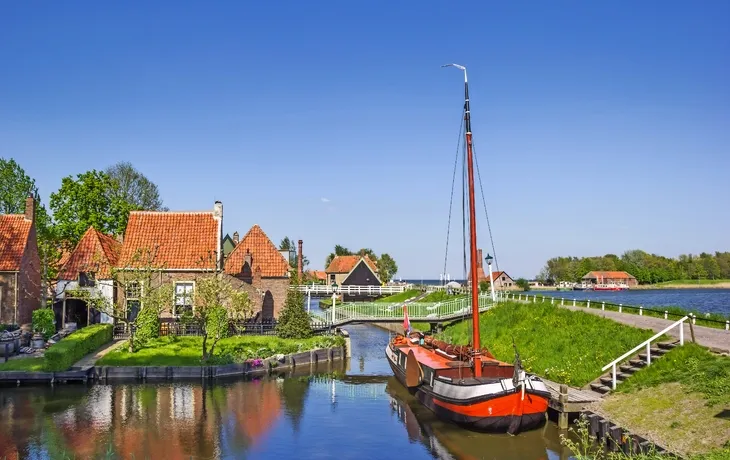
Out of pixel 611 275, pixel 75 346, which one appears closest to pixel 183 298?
pixel 75 346

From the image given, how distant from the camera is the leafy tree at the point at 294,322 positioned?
40.8 m

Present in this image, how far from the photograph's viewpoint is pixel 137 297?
41562 mm

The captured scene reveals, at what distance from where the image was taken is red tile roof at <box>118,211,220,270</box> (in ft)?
145

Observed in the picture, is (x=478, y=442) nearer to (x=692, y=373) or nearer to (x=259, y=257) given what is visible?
(x=692, y=373)

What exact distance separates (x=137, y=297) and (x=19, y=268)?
24.7 ft

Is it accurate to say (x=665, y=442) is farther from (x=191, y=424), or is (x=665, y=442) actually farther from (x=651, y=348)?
(x=191, y=424)

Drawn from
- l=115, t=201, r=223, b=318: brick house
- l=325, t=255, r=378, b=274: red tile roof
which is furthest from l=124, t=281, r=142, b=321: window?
l=325, t=255, r=378, b=274: red tile roof

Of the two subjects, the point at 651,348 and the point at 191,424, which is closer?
the point at 191,424

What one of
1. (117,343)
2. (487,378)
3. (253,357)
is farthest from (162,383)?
(487,378)

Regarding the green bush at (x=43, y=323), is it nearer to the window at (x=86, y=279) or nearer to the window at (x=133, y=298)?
the window at (x=133, y=298)

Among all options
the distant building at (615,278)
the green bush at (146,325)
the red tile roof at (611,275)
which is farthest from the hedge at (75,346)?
the red tile roof at (611,275)

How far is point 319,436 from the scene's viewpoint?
75.8 feet

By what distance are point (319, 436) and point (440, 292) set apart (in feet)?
144

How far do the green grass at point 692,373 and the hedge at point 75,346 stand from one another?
26820 mm
